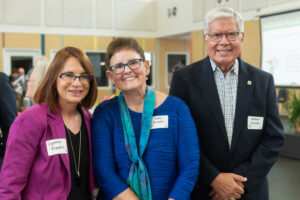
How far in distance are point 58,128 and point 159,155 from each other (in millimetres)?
572

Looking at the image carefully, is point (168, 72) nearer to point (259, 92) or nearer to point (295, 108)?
point (295, 108)

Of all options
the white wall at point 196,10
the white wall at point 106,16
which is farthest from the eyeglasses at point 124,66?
the white wall at point 106,16

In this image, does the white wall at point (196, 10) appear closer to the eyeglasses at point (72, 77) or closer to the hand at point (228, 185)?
the hand at point (228, 185)

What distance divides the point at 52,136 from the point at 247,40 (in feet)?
25.1

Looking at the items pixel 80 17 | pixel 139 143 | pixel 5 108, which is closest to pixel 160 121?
pixel 139 143

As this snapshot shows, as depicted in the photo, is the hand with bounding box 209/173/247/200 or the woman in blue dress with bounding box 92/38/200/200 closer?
the woman in blue dress with bounding box 92/38/200/200

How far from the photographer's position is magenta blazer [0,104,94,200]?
1511mm

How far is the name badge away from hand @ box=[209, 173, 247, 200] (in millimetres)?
483

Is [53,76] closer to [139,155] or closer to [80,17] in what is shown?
[139,155]

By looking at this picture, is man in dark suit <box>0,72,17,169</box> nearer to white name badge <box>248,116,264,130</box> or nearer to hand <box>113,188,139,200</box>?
hand <box>113,188,139,200</box>

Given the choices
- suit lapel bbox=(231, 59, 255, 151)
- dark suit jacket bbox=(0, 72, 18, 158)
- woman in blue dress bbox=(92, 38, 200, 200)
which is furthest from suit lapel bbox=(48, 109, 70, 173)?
dark suit jacket bbox=(0, 72, 18, 158)

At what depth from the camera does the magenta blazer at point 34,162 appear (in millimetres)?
1511

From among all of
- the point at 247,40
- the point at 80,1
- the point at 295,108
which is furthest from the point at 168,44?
the point at 295,108

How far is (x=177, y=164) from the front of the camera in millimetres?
1689
